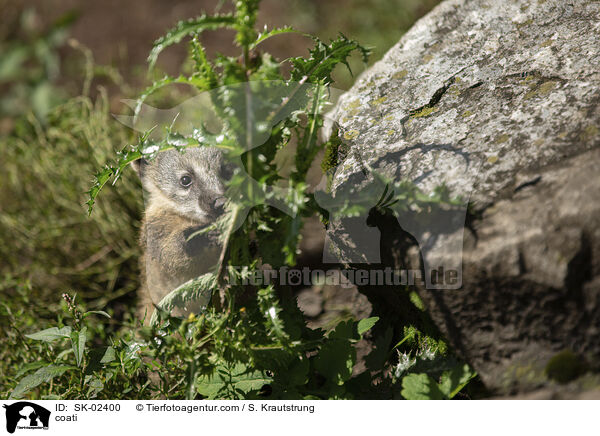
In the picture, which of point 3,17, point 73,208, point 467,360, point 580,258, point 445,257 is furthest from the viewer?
point 3,17

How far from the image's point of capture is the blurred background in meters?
3.66

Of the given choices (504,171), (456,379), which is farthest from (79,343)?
(504,171)

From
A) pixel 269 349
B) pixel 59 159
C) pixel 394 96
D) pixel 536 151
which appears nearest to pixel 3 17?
pixel 59 159

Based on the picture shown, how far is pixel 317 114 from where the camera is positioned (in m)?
1.83

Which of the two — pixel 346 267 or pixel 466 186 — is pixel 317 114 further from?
pixel 346 267

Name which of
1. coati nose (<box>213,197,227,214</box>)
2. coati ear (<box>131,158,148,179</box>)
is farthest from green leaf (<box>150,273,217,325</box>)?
coati ear (<box>131,158,148,179</box>)

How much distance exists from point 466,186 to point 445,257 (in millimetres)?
303

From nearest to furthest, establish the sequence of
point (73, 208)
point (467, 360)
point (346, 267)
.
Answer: point (467, 360) → point (346, 267) → point (73, 208)

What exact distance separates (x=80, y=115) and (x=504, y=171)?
3.74 meters

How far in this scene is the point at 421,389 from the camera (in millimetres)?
1869
